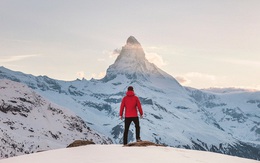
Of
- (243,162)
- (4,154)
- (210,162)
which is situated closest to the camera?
(210,162)

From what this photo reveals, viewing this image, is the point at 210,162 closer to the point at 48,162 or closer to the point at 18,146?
the point at 48,162

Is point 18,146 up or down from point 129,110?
down

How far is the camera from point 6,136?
19688 centimetres

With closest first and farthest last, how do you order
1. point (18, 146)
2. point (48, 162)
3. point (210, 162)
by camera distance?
point (48, 162), point (210, 162), point (18, 146)

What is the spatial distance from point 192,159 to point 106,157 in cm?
342

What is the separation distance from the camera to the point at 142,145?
67.2 ft

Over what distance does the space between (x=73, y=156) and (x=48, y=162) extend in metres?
1.52

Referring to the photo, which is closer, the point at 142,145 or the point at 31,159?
the point at 31,159

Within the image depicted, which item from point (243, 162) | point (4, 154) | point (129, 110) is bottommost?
point (4, 154)

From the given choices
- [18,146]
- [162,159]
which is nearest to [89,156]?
[162,159]

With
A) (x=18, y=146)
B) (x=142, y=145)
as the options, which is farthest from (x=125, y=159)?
(x=18, y=146)

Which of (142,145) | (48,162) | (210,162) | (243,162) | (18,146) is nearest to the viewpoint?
(48,162)

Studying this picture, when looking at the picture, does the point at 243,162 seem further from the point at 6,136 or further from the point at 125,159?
the point at 6,136

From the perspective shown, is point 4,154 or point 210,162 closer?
point 210,162
